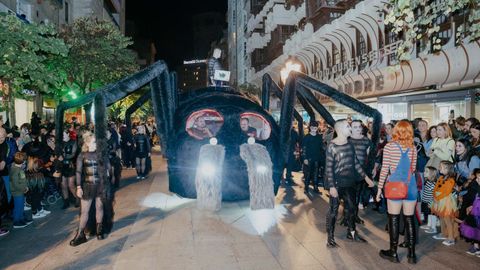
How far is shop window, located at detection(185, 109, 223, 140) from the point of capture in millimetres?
8109

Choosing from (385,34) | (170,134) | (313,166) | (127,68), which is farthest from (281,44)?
(170,134)

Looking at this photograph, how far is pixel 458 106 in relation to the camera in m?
15.6

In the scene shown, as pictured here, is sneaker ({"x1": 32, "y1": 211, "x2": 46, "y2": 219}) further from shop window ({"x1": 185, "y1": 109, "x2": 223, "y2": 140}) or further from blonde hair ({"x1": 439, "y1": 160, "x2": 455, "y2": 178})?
blonde hair ({"x1": 439, "y1": 160, "x2": 455, "y2": 178})

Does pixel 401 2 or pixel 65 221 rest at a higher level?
pixel 401 2

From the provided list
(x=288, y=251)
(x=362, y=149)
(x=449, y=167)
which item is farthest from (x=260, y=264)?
(x=449, y=167)

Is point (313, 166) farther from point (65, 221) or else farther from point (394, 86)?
point (394, 86)

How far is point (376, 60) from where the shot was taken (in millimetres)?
21484

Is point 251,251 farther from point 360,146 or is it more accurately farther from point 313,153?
point 313,153

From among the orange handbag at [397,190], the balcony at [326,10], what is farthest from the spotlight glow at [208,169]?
the balcony at [326,10]

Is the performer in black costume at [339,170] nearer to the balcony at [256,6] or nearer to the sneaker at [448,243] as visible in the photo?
the sneaker at [448,243]

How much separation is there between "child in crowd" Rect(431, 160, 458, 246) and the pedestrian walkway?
0.81 ft

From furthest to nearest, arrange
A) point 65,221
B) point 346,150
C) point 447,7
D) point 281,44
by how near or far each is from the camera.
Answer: point 281,44, point 65,221, point 346,150, point 447,7

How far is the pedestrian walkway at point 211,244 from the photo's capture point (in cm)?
540

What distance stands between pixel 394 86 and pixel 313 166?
482 inches
